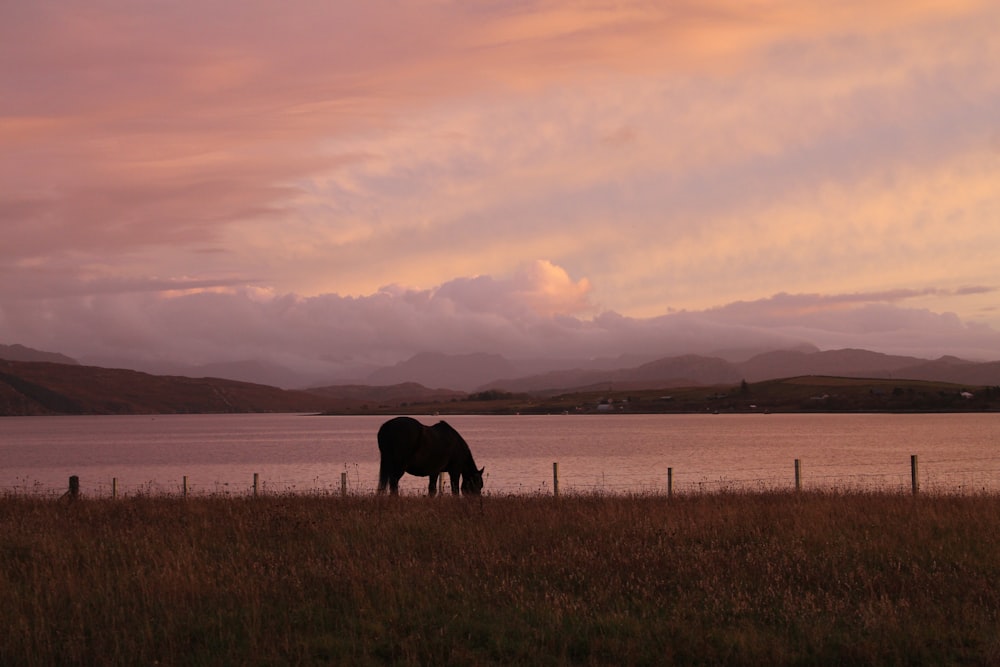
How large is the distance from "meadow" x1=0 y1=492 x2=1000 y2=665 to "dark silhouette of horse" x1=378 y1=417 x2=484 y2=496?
321 inches

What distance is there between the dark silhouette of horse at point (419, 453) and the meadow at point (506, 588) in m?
8.16

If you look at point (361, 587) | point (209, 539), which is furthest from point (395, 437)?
point (361, 587)

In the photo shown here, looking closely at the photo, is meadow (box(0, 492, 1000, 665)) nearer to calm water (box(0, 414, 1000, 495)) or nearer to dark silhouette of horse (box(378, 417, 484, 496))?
dark silhouette of horse (box(378, 417, 484, 496))

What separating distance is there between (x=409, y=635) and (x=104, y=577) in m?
5.82

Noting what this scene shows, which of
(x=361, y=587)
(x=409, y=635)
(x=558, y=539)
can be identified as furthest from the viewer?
(x=558, y=539)

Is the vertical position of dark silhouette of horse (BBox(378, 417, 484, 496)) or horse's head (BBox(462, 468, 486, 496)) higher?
dark silhouette of horse (BBox(378, 417, 484, 496))

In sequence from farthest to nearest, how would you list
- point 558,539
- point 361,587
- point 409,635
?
point 558,539
point 361,587
point 409,635

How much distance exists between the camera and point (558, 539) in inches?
621

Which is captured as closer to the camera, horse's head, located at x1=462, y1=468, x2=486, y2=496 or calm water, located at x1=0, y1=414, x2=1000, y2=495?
horse's head, located at x1=462, y1=468, x2=486, y2=496

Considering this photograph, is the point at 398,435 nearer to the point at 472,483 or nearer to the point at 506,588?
the point at 472,483

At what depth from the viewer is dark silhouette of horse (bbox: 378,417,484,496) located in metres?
27.7

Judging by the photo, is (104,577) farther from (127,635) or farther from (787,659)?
(787,659)

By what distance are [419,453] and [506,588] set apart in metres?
16.3

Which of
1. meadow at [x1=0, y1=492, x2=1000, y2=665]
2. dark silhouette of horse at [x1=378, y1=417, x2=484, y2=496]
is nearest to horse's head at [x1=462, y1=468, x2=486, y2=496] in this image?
dark silhouette of horse at [x1=378, y1=417, x2=484, y2=496]
